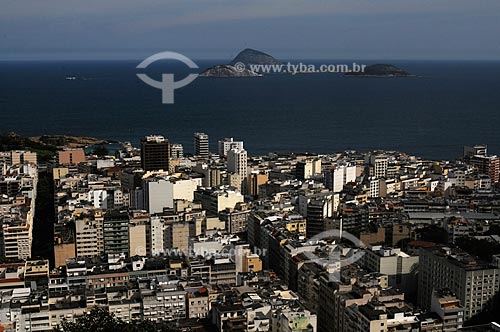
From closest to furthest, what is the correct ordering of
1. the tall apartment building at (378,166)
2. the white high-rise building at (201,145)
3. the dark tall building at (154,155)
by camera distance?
the tall apartment building at (378,166) < the dark tall building at (154,155) < the white high-rise building at (201,145)

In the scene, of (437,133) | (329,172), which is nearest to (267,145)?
(437,133)

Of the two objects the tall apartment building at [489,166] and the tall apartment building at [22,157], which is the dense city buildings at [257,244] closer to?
the tall apartment building at [489,166]

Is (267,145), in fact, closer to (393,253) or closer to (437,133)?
(437,133)

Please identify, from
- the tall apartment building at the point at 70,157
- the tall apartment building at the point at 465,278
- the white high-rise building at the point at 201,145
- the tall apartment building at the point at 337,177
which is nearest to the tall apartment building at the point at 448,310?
the tall apartment building at the point at 465,278

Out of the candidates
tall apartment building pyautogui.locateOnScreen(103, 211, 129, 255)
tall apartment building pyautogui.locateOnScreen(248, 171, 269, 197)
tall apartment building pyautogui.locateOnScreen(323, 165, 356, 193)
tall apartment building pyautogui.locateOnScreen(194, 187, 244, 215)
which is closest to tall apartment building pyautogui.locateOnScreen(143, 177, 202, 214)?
tall apartment building pyautogui.locateOnScreen(194, 187, 244, 215)

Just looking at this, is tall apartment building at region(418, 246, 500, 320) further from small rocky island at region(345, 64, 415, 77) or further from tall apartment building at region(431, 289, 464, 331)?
small rocky island at region(345, 64, 415, 77)
